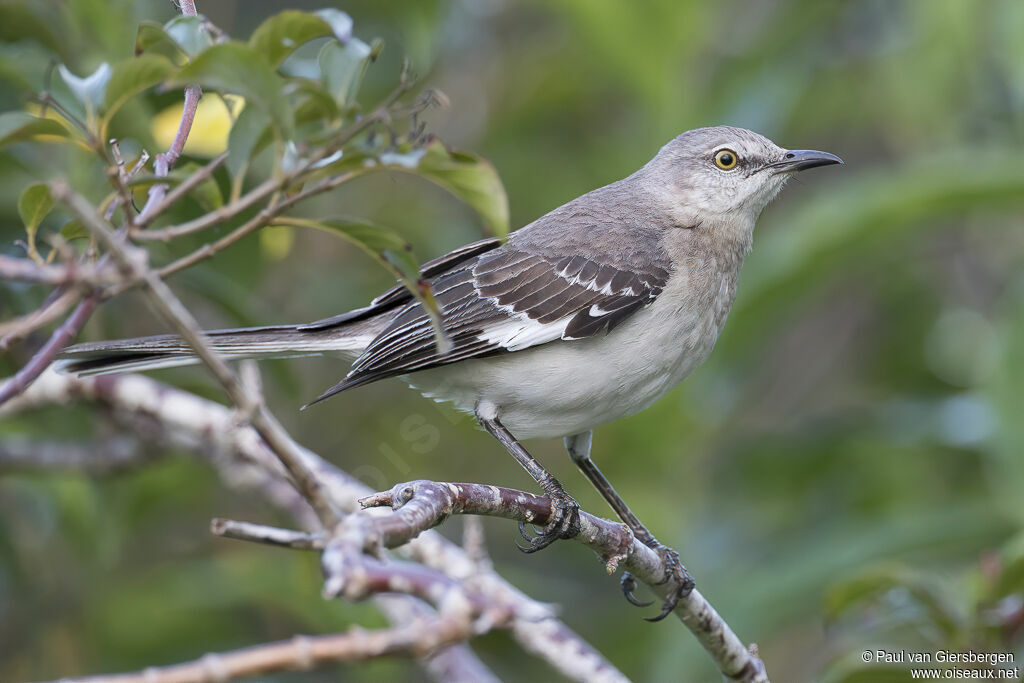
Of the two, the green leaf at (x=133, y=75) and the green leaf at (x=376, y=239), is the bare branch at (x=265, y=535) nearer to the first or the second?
the green leaf at (x=376, y=239)

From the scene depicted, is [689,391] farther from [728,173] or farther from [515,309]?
[515,309]

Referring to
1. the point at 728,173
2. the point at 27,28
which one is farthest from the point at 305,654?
the point at 27,28

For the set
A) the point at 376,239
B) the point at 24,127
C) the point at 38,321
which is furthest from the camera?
the point at 376,239

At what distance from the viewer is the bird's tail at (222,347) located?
323 centimetres

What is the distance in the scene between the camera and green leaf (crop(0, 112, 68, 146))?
1.90 m

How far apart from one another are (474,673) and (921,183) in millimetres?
2720

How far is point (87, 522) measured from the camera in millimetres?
4426

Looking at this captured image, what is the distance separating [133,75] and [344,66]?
0.41 m

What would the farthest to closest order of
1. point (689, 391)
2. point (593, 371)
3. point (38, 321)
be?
point (689, 391)
point (593, 371)
point (38, 321)

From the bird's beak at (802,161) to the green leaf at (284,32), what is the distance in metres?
2.58

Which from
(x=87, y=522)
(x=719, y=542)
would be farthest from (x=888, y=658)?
(x=87, y=522)

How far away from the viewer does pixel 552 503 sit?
9.02 feet

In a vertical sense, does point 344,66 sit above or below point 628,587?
above

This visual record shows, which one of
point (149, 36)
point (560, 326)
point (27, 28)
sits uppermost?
point (27, 28)
